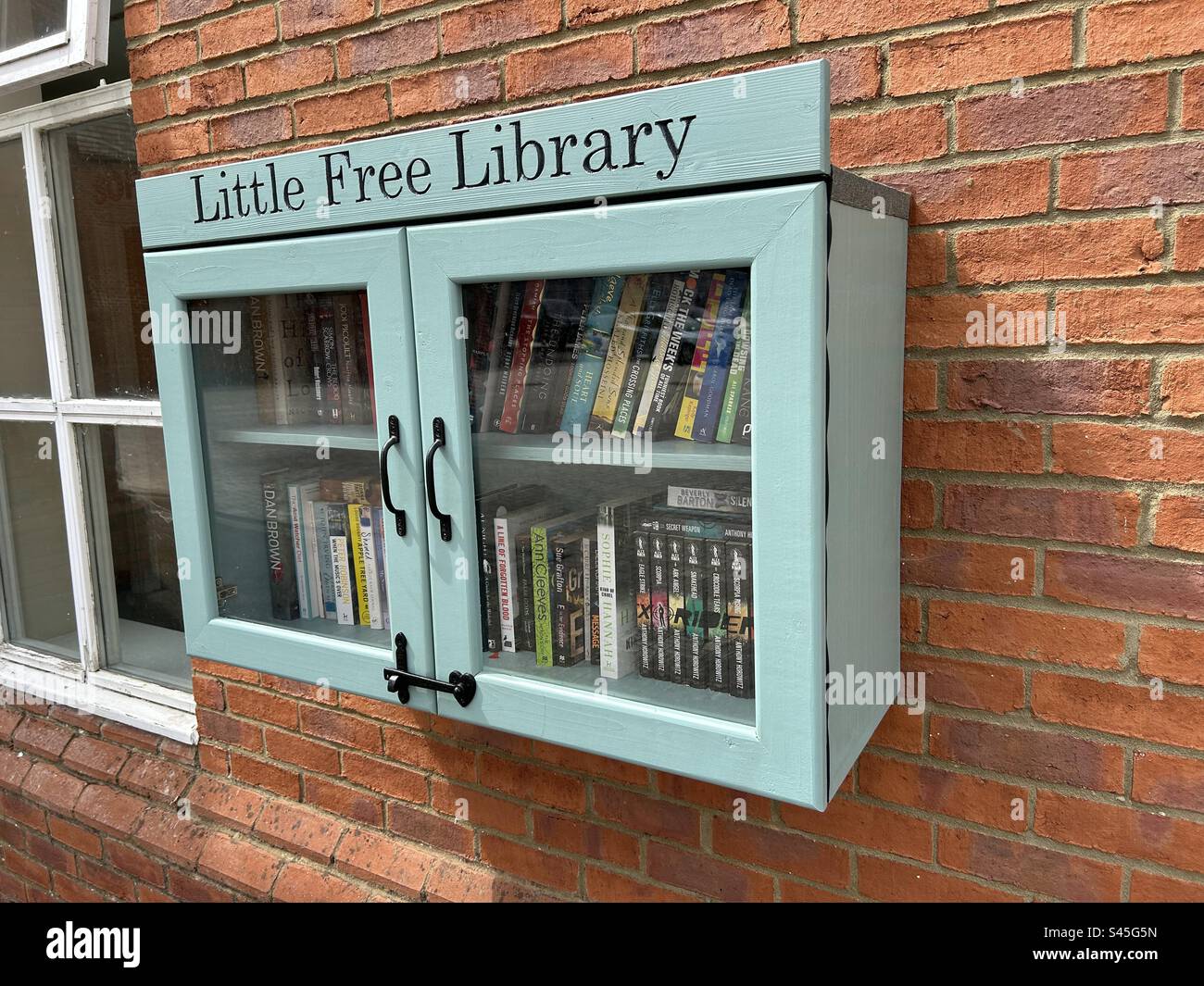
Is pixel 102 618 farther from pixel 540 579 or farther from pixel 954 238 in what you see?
pixel 954 238

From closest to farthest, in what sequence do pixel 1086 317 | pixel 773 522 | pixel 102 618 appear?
pixel 773 522
pixel 1086 317
pixel 102 618

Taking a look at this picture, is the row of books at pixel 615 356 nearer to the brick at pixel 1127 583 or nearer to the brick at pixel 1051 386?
the brick at pixel 1051 386

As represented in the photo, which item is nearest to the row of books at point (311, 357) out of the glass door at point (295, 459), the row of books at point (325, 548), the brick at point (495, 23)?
the glass door at point (295, 459)

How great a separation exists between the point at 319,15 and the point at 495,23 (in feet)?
1.39

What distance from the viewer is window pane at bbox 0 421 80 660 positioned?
2617mm

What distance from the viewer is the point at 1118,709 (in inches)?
50.6

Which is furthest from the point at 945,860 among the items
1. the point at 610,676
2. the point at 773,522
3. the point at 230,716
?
the point at 230,716

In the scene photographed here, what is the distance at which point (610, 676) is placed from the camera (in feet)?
4.18

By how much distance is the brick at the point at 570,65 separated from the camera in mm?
1519

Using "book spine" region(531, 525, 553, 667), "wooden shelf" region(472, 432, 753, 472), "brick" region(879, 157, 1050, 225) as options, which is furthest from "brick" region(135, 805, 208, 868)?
"brick" region(879, 157, 1050, 225)

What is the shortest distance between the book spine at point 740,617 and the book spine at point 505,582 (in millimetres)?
337

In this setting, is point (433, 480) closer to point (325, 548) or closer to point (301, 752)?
point (325, 548)

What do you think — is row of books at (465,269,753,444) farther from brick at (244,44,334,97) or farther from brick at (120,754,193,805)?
brick at (120,754,193,805)
